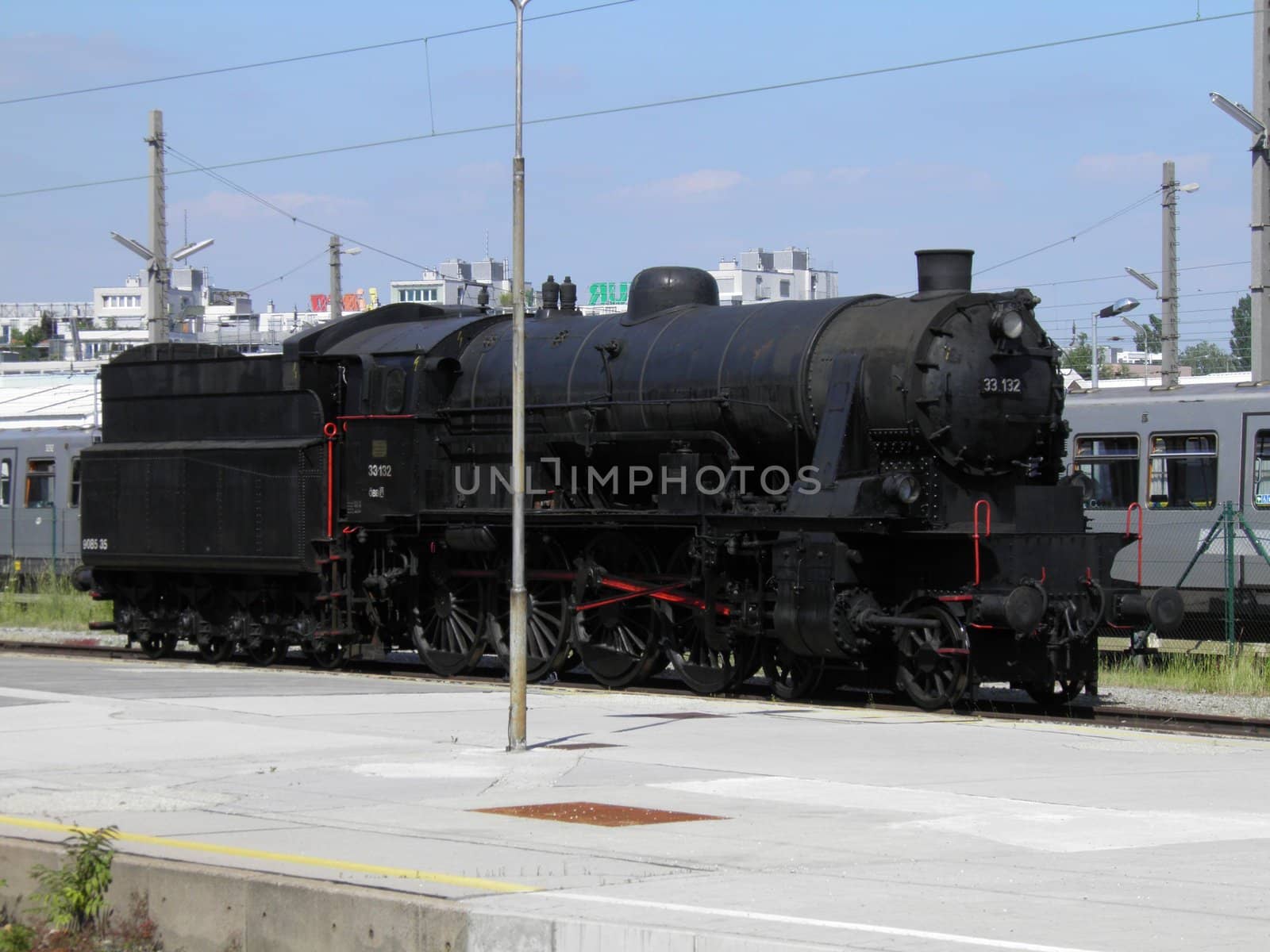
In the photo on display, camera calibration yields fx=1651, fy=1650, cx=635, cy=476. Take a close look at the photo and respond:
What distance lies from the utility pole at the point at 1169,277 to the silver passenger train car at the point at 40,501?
20.5 metres

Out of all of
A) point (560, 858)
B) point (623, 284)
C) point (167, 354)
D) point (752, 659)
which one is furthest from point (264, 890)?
point (623, 284)

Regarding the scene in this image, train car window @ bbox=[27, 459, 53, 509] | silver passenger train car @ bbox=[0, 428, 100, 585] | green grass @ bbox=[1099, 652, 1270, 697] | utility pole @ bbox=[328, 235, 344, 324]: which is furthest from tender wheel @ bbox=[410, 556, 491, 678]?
utility pole @ bbox=[328, 235, 344, 324]

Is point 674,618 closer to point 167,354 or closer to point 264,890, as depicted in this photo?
point 167,354

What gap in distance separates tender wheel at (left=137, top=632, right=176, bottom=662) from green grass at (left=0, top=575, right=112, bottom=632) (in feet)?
20.6

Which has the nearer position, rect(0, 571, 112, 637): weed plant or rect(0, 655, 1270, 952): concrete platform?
→ rect(0, 655, 1270, 952): concrete platform

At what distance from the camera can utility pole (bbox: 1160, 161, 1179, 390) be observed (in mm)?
30812

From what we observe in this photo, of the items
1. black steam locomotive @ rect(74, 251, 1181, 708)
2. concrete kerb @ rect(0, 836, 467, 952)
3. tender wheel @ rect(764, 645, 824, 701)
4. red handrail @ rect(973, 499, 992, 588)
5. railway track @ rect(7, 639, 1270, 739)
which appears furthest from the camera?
tender wheel @ rect(764, 645, 824, 701)

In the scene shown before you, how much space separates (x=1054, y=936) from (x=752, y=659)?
33.8 feet

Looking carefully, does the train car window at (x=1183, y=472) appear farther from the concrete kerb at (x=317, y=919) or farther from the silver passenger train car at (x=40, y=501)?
the silver passenger train car at (x=40, y=501)

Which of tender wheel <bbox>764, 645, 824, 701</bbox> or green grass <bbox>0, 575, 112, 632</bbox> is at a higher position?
tender wheel <bbox>764, 645, 824, 701</bbox>

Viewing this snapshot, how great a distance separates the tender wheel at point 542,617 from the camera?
17.9 m

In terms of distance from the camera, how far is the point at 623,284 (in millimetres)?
111688

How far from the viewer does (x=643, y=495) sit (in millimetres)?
17406

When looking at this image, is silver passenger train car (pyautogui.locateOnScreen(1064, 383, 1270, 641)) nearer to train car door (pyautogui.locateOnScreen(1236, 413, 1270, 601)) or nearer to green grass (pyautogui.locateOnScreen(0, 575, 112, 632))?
train car door (pyautogui.locateOnScreen(1236, 413, 1270, 601))
